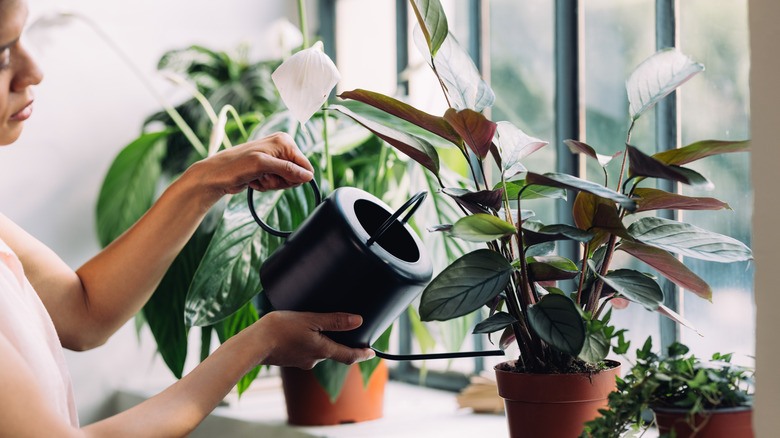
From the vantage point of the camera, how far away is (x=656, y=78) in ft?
2.45

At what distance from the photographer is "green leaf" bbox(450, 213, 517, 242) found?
0.68 m

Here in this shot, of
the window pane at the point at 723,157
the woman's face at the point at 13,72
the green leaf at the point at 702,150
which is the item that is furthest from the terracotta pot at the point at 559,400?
the woman's face at the point at 13,72

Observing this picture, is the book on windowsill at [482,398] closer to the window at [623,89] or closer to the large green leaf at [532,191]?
the window at [623,89]

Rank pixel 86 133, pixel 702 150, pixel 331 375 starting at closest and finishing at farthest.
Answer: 1. pixel 702 150
2. pixel 331 375
3. pixel 86 133

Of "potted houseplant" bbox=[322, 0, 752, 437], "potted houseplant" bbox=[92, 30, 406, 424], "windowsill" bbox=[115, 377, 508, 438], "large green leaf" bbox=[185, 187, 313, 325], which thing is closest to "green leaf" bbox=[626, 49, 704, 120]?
"potted houseplant" bbox=[322, 0, 752, 437]

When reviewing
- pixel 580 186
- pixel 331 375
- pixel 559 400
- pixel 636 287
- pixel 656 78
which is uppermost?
pixel 656 78

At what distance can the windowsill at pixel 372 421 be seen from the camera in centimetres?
134

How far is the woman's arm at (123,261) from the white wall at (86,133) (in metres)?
0.77

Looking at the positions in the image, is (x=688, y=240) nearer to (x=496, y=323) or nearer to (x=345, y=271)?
(x=496, y=323)

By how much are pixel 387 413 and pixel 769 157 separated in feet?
3.63

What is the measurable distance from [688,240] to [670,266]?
4 centimetres

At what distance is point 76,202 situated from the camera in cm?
177

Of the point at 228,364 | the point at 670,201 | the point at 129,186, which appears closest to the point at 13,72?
the point at 228,364

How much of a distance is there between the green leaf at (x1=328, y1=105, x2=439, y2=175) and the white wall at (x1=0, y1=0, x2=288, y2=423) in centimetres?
103
